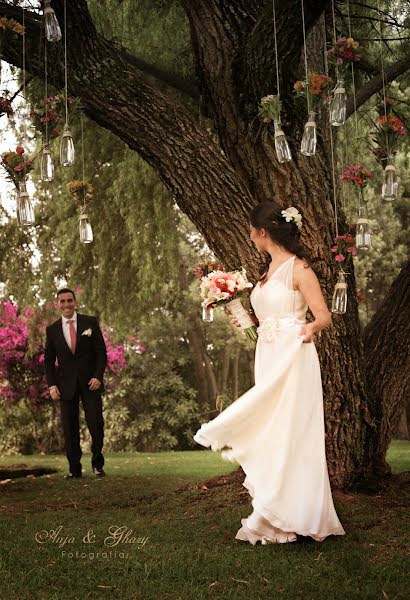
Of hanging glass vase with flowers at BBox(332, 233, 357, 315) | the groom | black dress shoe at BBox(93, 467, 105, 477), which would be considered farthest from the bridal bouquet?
black dress shoe at BBox(93, 467, 105, 477)

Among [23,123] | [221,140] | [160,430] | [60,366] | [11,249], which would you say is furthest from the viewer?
[160,430]

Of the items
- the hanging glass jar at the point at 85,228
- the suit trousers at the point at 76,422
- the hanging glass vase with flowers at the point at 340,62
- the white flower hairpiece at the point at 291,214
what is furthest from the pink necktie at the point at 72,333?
the hanging glass vase with flowers at the point at 340,62

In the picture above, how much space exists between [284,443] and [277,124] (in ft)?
6.16

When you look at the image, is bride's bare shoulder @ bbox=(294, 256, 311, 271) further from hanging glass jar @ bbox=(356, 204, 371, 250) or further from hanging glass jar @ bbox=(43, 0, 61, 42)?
hanging glass jar @ bbox=(43, 0, 61, 42)

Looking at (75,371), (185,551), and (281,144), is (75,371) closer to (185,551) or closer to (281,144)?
(185,551)

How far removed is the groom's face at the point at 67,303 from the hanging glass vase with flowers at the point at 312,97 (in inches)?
145

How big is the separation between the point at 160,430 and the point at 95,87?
1201 centimetres

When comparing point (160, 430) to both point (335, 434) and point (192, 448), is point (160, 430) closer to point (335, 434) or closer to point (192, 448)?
point (192, 448)

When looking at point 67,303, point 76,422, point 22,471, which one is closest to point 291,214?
point 67,303

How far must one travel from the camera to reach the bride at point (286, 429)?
13.4ft

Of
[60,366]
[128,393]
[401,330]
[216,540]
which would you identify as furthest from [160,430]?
[216,540]

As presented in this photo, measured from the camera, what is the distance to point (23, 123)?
328 inches

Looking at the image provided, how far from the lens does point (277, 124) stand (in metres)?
4.54

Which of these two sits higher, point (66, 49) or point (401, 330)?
point (66, 49)
